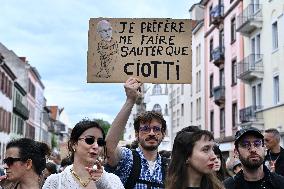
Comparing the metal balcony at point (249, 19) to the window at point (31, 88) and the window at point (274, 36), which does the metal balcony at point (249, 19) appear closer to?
the window at point (274, 36)

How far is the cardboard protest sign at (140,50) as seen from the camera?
5.36 metres

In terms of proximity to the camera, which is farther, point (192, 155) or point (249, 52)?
point (249, 52)

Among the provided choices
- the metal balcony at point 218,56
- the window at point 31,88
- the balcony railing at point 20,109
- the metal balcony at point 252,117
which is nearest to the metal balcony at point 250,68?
the metal balcony at point 252,117

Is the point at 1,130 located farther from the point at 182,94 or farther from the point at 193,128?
the point at 193,128

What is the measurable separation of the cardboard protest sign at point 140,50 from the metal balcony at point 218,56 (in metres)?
32.7

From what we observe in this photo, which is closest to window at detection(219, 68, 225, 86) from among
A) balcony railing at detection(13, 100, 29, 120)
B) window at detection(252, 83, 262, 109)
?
window at detection(252, 83, 262, 109)

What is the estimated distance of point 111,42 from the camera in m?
5.48

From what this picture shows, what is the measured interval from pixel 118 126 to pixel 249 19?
87.4 ft

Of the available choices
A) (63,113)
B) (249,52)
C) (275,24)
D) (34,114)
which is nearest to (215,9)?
(249,52)

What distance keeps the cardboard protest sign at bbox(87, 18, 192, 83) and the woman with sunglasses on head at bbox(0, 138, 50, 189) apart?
916 mm

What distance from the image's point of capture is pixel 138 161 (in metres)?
4.90

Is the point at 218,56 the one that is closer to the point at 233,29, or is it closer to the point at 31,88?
the point at 233,29

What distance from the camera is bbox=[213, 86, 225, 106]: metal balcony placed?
124ft

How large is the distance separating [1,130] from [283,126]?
31075 millimetres
